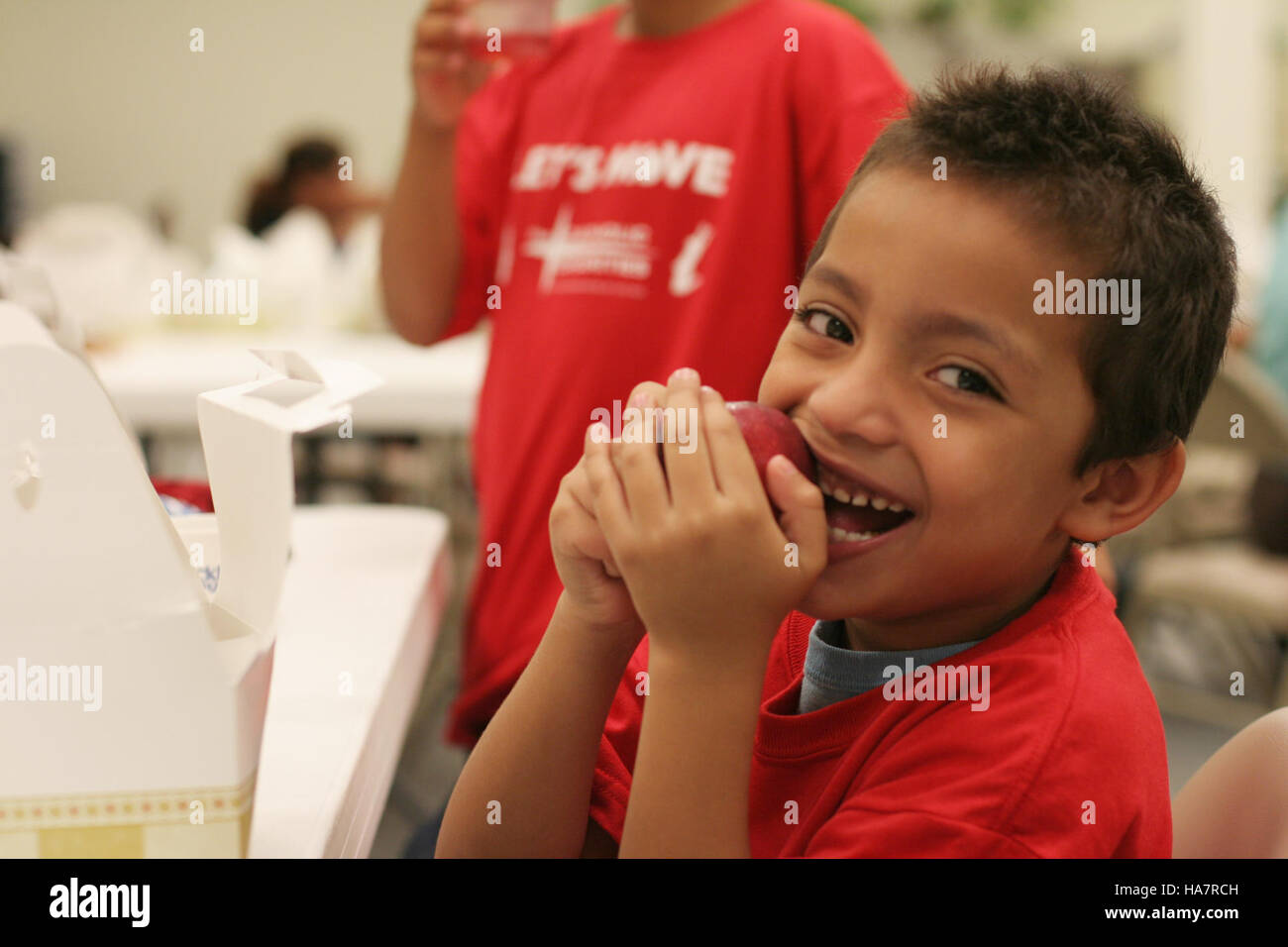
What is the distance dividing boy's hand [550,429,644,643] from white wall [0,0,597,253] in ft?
15.8

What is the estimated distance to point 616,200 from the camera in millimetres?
1069

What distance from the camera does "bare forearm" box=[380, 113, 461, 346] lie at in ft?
4.01

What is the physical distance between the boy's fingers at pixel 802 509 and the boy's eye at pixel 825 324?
0.11 metres

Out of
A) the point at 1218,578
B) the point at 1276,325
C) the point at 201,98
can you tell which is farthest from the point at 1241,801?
the point at 201,98

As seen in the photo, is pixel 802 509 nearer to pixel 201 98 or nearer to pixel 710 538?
pixel 710 538

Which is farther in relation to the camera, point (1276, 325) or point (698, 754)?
point (1276, 325)

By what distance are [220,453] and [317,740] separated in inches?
9.3

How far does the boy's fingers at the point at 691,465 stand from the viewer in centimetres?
54

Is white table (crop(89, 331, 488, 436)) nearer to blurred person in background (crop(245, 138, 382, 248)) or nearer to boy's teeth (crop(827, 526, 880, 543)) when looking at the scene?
boy's teeth (crop(827, 526, 880, 543))

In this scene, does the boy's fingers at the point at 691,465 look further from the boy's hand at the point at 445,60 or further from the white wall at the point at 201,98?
the white wall at the point at 201,98

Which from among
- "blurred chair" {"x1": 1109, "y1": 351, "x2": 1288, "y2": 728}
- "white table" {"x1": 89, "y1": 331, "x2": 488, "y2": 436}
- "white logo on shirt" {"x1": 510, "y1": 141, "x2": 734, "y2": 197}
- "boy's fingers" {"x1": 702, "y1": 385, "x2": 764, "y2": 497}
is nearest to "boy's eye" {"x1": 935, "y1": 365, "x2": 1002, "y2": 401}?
"boy's fingers" {"x1": 702, "y1": 385, "x2": 764, "y2": 497}

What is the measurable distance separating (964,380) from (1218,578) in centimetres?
201
